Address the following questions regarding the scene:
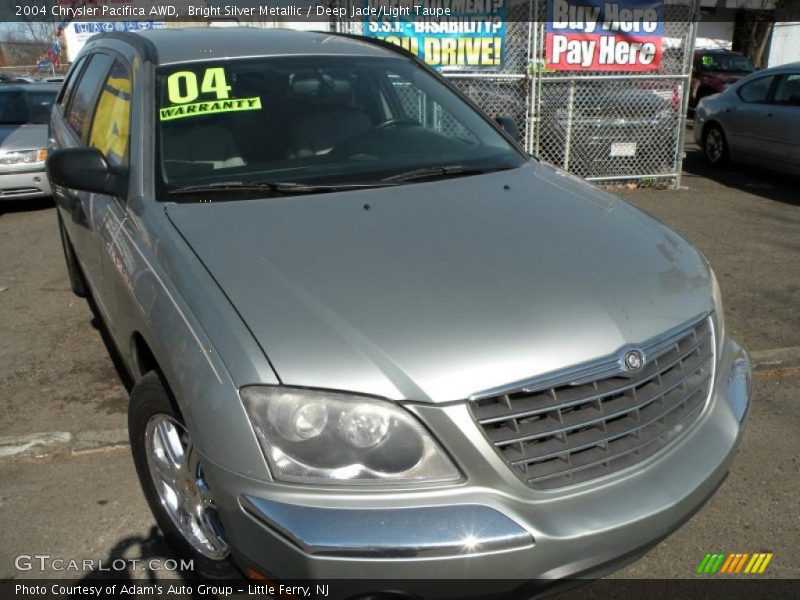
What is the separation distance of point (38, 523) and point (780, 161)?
8.78m

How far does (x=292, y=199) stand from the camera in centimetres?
278

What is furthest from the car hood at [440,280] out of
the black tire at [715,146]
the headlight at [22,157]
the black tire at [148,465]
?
the black tire at [715,146]

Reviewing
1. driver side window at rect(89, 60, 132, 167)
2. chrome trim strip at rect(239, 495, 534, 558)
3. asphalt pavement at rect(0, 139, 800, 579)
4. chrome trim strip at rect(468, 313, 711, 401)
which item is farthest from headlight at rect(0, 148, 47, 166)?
chrome trim strip at rect(468, 313, 711, 401)

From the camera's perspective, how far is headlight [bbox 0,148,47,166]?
27.3 ft

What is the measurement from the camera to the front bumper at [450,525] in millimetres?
1779

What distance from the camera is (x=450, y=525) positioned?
1808mm

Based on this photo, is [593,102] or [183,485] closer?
[183,485]

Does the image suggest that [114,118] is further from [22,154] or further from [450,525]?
[22,154]

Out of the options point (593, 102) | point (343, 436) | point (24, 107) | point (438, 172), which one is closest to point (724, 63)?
point (593, 102)

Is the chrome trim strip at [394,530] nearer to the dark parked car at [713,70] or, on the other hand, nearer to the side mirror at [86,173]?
the side mirror at [86,173]

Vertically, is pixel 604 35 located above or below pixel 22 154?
above

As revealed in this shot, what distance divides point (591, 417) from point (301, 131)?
1.89 metres

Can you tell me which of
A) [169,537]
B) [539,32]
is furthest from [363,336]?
[539,32]

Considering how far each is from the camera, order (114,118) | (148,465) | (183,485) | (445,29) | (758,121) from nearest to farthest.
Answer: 1. (183,485)
2. (148,465)
3. (114,118)
4. (445,29)
5. (758,121)
